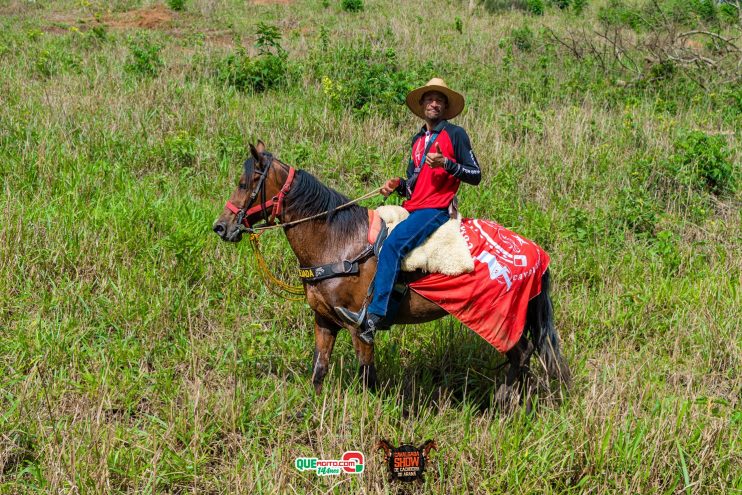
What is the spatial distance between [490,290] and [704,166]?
5.13m

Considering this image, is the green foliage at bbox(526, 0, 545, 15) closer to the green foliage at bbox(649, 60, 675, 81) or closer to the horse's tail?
the green foliage at bbox(649, 60, 675, 81)

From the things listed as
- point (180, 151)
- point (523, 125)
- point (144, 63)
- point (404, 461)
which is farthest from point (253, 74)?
point (404, 461)

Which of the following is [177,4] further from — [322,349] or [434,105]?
[322,349]

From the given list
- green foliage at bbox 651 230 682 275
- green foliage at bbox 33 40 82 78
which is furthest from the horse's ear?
green foliage at bbox 33 40 82 78

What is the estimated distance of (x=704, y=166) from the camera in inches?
306

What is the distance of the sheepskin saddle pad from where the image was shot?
4.12 metres

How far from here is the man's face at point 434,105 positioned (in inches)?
167

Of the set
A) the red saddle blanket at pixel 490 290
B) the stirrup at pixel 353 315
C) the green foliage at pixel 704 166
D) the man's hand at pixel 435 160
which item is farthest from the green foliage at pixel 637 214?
the stirrup at pixel 353 315

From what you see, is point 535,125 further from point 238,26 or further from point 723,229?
point 238,26

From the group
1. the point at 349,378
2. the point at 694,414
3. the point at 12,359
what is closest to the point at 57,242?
→ the point at 12,359

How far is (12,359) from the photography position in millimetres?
4539

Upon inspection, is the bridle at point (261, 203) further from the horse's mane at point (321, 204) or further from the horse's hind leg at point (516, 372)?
the horse's hind leg at point (516, 372)

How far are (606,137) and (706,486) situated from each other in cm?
622

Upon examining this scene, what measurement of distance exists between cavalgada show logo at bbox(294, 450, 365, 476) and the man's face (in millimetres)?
2279
